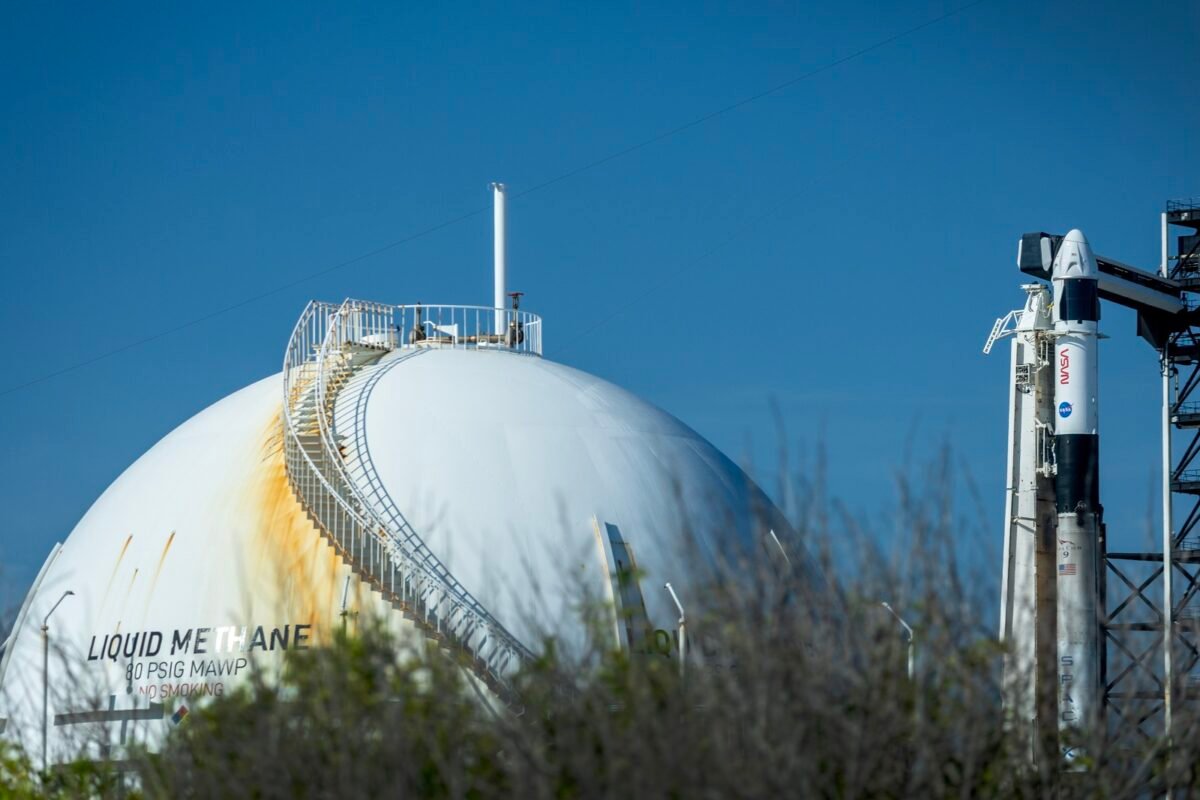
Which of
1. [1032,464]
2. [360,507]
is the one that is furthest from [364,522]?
[1032,464]

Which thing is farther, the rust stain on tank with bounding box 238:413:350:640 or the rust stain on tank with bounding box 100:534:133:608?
the rust stain on tank with bounding box 100:534:133:608

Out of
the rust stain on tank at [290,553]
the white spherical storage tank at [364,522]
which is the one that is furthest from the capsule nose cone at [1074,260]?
the rust stain on tank at [290,553]

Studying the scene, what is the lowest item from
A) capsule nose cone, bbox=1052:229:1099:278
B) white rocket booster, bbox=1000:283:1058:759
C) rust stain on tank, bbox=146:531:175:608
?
rust stain on tank, bbox=146:531:175:608

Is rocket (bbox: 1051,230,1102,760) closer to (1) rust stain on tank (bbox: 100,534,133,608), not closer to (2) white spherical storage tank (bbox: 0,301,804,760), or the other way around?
(2) white spherical storage tank (bbox: 0,301,804,760)

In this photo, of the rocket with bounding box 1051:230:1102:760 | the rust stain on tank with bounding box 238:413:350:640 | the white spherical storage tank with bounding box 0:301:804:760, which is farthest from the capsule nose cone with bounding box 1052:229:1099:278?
the rust stain on tank with bounding box 238:413:350:640

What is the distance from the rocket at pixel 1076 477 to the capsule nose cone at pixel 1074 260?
19 millimetres

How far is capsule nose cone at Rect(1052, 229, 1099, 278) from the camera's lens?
35594 millimetres

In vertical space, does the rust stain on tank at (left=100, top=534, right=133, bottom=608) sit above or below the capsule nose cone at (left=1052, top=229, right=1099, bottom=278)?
below

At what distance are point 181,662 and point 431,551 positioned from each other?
4184 mm

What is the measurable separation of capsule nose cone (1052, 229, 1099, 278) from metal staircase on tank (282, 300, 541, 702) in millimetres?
12819

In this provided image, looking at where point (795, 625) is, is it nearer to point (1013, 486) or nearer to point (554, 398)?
point (554, 398)

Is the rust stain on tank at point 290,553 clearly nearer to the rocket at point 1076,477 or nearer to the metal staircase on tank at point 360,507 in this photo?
the metal staircase on tank at point 360,507

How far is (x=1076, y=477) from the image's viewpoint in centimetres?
3431

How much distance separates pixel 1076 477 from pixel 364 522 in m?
13.5
